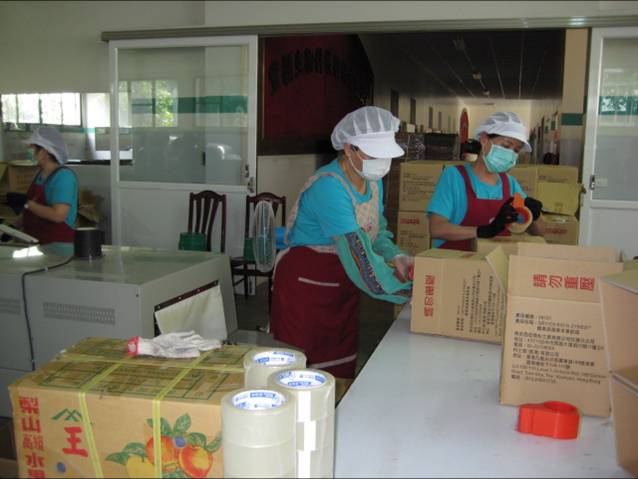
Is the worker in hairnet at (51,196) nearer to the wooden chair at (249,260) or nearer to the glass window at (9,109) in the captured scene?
the wooden chair at (249,260)

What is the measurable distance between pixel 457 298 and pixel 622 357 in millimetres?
698

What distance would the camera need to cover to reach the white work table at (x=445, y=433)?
106cm

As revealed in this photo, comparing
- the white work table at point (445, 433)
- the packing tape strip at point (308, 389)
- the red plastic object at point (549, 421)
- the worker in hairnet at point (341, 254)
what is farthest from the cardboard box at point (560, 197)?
the packing tape strip at point (308, 389)

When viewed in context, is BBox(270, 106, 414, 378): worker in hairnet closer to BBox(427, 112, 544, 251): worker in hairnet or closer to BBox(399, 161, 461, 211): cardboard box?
BBox(427, 112, 544, 251): worker in hairnet

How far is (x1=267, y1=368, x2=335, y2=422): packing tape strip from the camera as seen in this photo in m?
0.86

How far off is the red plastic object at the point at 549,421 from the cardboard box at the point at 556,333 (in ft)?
0.26

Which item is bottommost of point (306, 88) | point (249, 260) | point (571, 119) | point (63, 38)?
point (249, 260)

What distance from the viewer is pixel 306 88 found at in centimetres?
655

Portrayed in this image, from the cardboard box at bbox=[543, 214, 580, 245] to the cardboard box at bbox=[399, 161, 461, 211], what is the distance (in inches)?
30.6

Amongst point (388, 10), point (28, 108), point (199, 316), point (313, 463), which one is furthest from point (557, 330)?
point (28, 108)

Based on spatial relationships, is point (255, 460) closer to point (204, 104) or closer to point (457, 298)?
point (457, 298)

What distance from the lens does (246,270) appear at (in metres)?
4.49

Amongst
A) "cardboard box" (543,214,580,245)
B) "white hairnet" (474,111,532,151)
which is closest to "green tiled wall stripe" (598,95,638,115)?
"cardboard box" (543,214,580,245)

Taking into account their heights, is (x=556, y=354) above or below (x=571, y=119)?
below
